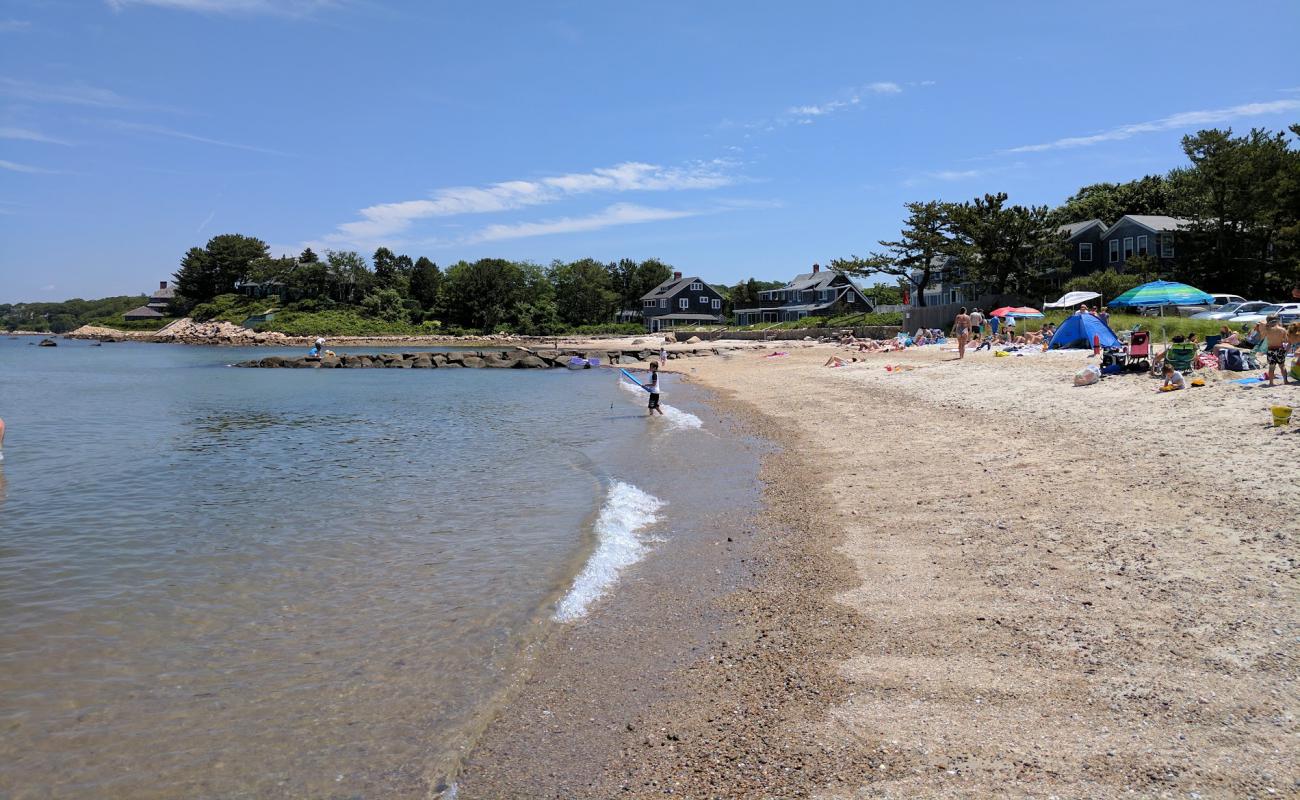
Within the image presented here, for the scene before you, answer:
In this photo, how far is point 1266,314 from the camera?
99.5 ft

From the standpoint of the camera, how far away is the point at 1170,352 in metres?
16.7

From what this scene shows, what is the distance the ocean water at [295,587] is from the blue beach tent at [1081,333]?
1602cm

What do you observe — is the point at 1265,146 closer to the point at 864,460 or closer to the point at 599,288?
the point at 864,460

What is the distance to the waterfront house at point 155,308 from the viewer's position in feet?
436

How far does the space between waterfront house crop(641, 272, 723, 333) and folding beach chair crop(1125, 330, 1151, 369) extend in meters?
84.5

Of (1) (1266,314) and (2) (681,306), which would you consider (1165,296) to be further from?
(2) (681,306)

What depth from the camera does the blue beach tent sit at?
88.0 feet

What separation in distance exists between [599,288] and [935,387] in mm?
91533

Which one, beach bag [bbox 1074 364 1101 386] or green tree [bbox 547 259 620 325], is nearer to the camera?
beach bag [bbox 1074 364 1101 386]

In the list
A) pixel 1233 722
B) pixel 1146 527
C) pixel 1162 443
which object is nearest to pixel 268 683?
pixel 1233 722

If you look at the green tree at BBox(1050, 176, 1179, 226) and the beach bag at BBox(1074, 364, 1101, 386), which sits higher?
the green tree at BBox(1050, 176, 1179, 226)

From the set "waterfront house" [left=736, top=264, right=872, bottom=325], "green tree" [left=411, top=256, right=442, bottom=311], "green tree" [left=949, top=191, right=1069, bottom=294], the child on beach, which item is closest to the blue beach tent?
the child on beach

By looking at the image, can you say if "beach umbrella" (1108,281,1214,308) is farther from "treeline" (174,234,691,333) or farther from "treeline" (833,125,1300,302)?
"treeline" (174,234,691,333)

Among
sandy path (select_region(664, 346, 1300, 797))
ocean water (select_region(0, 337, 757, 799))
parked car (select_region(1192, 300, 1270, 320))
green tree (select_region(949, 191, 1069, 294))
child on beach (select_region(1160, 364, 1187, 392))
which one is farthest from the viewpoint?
green tree (select_region(949, 191, 1069, 294))
